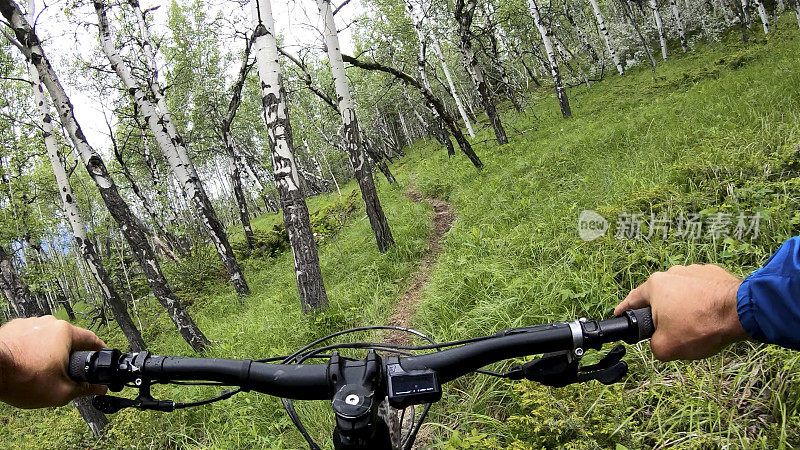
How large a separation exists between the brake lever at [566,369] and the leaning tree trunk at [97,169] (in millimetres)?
8111

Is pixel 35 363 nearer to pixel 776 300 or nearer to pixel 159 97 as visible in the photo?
pixel 776 300

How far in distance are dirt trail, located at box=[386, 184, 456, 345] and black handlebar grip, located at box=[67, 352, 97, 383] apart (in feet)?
13.2

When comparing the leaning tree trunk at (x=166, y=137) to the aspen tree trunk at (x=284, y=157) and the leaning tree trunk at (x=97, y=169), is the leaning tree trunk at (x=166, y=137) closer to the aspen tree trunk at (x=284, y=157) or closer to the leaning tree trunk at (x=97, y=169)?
the leaning tree trunk at (x=97, y=169)

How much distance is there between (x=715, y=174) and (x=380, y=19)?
70.1 feet

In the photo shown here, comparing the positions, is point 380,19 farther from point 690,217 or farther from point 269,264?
point 690,217

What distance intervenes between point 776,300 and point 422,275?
249 inches

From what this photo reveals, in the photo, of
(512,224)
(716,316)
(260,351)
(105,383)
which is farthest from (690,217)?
(260,351)

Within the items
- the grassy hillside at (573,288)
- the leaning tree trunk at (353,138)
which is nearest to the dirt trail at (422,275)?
the grassy hillside at (573,288)

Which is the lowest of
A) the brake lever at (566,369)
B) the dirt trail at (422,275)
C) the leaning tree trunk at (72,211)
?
the dirt trail at (422,275)

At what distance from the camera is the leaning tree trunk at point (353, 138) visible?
8203 millimetres

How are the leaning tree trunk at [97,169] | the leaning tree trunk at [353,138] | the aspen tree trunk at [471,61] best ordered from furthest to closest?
1. the aspen tree trunk at [471,61]
2. the leaning tree trunk at [353,138]
3. the leaning tree trunk at [97,169]

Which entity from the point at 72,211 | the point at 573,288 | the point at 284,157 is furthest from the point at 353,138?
the point at 72,211

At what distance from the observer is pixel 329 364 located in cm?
120

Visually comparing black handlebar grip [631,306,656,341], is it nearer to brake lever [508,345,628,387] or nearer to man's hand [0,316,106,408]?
brake lever [508,345,628,387]
